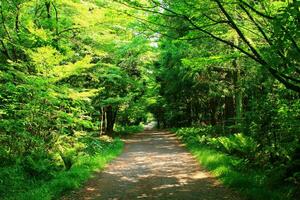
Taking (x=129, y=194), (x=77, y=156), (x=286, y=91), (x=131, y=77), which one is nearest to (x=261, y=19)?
(x=286, y=91)

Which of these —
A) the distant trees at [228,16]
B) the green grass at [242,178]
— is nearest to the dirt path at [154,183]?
the green grass at [242,178]

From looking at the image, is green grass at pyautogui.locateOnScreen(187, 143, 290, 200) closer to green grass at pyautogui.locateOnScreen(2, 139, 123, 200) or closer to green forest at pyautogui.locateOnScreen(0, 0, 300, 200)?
green forest at pyautogui.locateOnScreen(0, 0, 300, 200)

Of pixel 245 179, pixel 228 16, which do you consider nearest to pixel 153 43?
pixel 245 179

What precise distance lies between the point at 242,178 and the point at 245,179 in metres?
0.14

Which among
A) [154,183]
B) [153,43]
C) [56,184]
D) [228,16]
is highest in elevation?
[153,43]

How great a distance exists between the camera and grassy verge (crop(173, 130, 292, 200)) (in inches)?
318

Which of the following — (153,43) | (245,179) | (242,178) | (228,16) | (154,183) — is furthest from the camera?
(153,43)

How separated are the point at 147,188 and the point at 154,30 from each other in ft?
14.9

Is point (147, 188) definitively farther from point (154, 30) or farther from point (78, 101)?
point (78, 101)

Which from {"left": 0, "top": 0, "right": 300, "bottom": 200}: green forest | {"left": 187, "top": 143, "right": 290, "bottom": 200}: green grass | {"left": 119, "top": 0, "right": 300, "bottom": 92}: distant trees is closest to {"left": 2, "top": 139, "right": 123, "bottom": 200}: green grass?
{"left": 0, "top": 0, "right": 300, "bottom": 200}: green forest

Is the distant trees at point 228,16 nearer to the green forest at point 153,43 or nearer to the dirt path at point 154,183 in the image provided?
the green forest at point 153,43

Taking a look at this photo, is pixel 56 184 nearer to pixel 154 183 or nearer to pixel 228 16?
pixel 154 183

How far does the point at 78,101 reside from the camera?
46.9ft

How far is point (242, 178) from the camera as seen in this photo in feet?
32.0
